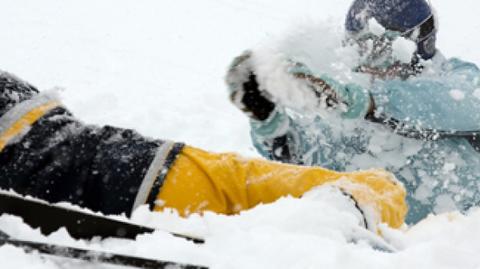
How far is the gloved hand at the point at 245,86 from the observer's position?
2197 mm

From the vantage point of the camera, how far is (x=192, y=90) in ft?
17.9

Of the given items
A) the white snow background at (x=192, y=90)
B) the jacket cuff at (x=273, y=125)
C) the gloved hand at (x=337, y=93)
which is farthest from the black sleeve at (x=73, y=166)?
the jacket cuff at (x=273, y=125)

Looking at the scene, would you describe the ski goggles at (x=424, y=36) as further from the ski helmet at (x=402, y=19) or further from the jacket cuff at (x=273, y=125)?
the jacket cuff at (x=273, y=125)

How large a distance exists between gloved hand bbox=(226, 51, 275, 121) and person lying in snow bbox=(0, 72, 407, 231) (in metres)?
0.83

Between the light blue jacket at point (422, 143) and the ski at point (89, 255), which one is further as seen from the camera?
the light blue jacket at point (422, 143)

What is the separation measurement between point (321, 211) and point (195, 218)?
235mm

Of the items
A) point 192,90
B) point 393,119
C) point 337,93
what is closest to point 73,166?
point 337,93

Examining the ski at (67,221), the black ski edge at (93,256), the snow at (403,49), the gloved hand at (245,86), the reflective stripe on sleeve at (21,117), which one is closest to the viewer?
the black ski edge at (93,256)

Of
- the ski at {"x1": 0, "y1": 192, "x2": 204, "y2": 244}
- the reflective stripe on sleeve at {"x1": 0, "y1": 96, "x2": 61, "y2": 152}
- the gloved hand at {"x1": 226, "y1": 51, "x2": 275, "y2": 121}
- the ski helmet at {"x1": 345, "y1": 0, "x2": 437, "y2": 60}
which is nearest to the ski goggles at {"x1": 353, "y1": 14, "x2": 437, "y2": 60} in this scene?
the ski helmet at {"x1": 345, "y1": 0, "x2": 437, "y2": 60}

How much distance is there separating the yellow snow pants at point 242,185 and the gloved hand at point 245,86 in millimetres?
824

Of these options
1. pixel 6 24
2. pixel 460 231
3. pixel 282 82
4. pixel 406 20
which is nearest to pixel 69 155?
pixel 460 231

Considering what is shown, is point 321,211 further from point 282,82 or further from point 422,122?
point 422,122

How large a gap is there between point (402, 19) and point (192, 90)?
9.53 ft

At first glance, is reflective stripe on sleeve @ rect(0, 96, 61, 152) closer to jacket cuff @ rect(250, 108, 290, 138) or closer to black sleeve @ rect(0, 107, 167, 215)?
black sleeve @ rect(0, 107, 167, 215)
